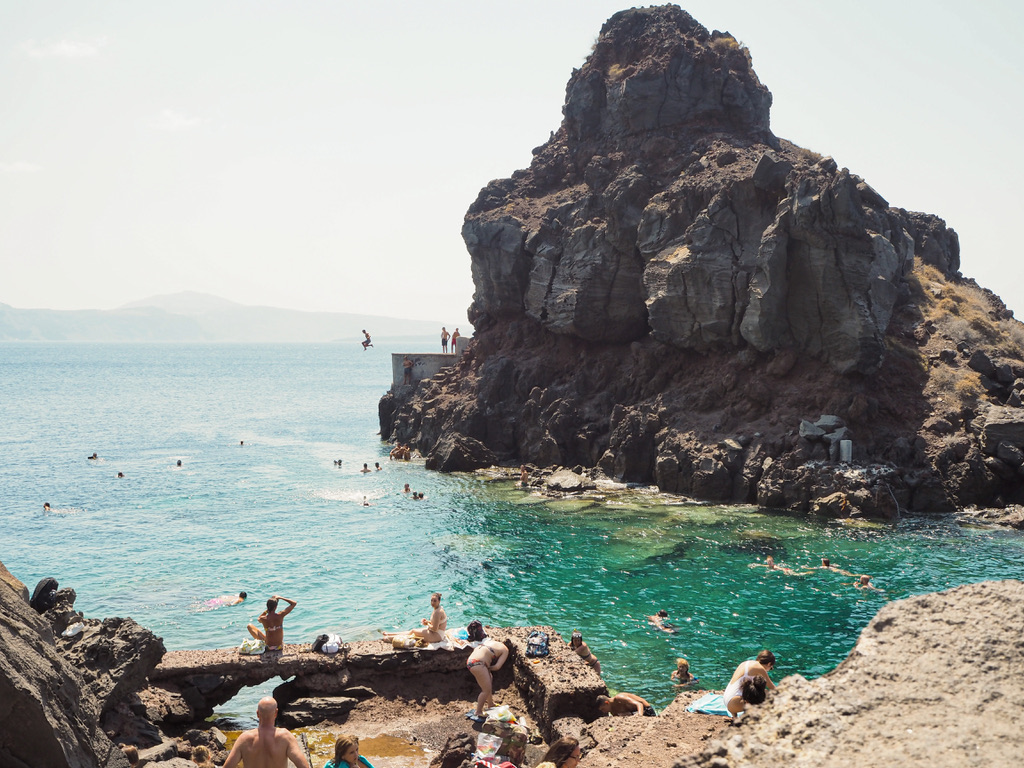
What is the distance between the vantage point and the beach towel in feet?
44.3

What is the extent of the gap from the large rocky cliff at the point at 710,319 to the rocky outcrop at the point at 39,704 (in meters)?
33.3

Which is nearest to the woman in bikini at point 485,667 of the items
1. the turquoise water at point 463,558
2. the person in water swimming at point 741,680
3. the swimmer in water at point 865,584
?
the person in water swimming at point 741,680

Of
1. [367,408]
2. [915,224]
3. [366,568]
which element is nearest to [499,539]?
[366,568]

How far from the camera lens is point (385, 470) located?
2094 inches

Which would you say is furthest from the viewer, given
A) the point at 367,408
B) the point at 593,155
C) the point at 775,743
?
the point at 367,408

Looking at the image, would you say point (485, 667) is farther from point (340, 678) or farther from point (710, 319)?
point (710, 319)

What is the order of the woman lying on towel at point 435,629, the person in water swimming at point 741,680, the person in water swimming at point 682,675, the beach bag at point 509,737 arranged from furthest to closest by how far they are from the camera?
the person in water swimming at point 682,675 < the woman lying on towel at point 435,629 < the beach bag at point 509,737 < the person in water swimming at point 741,680

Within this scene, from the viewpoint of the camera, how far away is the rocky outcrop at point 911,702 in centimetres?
601

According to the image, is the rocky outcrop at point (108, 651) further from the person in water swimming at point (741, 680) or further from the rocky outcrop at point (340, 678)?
the person in water swimming at point (741, 680)

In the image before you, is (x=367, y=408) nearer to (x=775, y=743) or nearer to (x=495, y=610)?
(x=495, y=610)

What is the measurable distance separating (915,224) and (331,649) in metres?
58.0

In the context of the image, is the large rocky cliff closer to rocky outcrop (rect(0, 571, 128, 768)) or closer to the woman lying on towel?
the woman lying on towel

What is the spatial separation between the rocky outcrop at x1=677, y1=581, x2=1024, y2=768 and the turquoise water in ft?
45.7

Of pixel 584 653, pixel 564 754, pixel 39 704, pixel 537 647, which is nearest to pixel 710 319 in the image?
pixel 584 653
